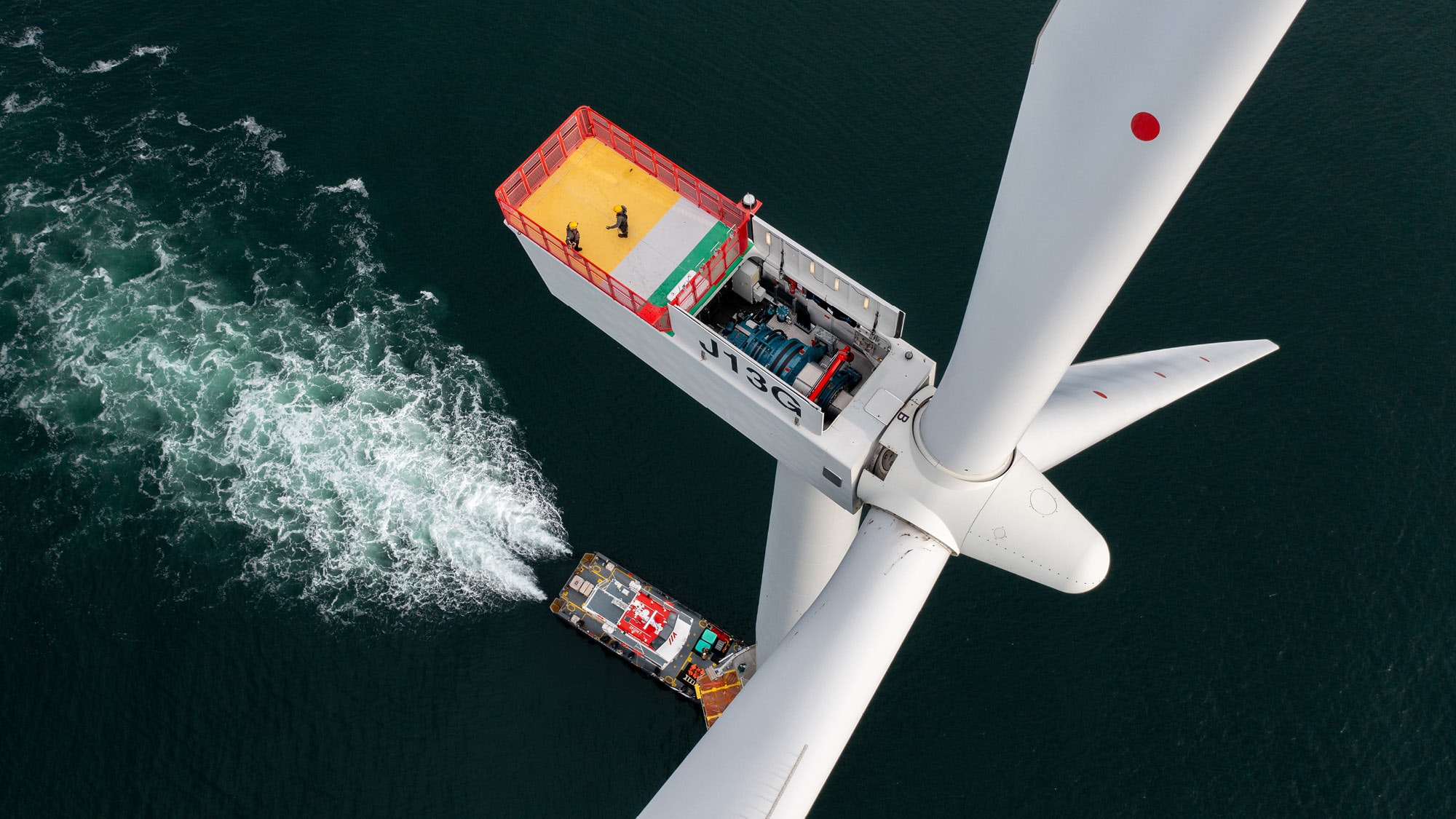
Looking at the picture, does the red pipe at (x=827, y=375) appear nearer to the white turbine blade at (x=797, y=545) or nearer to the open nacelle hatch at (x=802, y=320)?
the open nacelle hatch at (x=802, y=320)

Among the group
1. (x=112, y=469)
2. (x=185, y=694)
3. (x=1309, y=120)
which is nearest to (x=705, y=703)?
(x=185, y=694)

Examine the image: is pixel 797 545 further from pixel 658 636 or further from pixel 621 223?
pixel 658 636

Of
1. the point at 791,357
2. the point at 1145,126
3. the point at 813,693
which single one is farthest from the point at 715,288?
the point at 1145,126

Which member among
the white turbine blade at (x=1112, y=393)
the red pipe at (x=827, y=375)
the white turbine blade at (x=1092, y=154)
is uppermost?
the white turbine blade at (x=1112, y=393)

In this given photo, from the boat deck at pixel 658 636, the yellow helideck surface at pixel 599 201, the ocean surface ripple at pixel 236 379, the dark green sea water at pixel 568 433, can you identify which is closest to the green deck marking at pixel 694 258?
the yellow helideck surface at pixel 599 201

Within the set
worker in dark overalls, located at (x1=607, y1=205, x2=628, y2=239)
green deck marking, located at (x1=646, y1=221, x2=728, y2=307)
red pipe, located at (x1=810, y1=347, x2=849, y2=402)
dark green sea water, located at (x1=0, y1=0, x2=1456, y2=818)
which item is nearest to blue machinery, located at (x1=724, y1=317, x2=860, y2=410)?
red pipe, located at (x1=810, y1=347, x2=849, y2=402)

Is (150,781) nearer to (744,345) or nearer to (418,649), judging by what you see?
(418,649)
